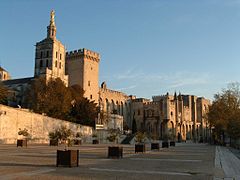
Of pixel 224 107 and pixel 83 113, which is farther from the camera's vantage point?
pixel 83 113

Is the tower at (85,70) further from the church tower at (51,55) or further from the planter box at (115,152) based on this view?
the planter box at (115,152)

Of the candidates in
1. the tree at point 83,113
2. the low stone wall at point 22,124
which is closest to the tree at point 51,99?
the tree at point 83,113

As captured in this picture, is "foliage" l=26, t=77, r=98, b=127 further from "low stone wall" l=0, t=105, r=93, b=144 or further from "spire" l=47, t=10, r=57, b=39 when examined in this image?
"spire" l=47, t=10, r=57, b=39

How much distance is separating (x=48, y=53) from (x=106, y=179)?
221 feet

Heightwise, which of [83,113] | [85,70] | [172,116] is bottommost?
[83,113]

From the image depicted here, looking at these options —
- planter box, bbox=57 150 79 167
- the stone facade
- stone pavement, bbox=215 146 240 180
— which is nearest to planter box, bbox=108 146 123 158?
stone pavement, bbox=215 146 240 180

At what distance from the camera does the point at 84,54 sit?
73.1m

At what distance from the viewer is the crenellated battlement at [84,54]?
2901 inches

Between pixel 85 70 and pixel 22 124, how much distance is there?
3650cm

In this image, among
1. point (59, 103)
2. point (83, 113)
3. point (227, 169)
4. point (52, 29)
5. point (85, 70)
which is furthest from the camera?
point (52, 29)

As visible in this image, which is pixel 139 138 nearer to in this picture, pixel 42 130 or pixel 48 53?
pixel 42 130

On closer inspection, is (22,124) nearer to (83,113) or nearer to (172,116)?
(83,113)

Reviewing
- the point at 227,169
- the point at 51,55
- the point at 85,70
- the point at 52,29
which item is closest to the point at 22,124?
the point at 227,169

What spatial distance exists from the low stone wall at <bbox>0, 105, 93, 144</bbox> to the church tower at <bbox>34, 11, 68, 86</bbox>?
2608 centimetres
